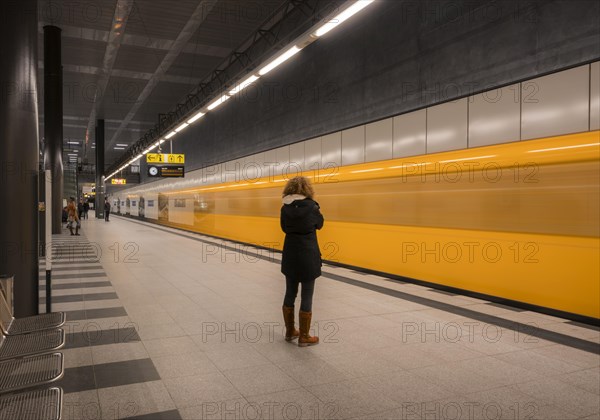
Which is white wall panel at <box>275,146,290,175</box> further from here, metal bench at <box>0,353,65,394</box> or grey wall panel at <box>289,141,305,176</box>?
metal bench at <box>0,353,65,394</box>

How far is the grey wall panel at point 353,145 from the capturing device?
8.92 m

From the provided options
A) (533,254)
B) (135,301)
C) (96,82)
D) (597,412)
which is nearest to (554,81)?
(533,254)

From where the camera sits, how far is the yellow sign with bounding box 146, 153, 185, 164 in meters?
20.2

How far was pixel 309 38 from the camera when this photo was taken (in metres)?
6.30

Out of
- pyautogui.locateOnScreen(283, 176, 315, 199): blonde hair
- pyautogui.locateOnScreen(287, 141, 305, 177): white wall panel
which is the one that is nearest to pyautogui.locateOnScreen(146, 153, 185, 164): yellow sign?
pyautogui.locateOnScreen(287, 141, 305, 177): white wall panel

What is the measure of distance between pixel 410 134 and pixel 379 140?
0.85m

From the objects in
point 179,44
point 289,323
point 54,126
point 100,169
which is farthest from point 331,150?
point 100,169

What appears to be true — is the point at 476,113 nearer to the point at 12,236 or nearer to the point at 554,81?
the point at 554,81

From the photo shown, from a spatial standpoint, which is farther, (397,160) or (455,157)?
(397,160)

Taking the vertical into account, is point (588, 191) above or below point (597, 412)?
above

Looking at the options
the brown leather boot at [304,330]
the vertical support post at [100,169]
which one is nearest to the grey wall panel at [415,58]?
the brown leather boot at [304,330]

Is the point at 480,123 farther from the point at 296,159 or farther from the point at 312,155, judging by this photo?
the point at 296,159

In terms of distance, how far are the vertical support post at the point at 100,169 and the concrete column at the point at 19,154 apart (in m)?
22.6

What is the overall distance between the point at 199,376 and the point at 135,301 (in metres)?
3.05
